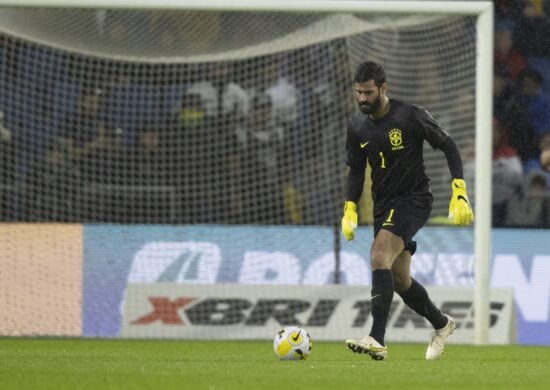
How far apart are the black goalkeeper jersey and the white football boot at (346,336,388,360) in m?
0.93

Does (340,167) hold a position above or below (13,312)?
above

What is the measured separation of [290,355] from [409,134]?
5.26 feet

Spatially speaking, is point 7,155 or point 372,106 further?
point 7,155

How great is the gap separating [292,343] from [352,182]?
113cm

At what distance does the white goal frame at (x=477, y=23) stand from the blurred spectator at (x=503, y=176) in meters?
2.10

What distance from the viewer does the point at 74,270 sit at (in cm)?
1288

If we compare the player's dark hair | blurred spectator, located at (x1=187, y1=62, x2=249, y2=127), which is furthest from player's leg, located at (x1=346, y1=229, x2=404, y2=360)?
blurred spectator, located at (x1=187, y1=62, x2=249, y2=127)

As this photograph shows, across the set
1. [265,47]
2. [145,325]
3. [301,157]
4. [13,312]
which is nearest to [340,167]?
A: [301,157]

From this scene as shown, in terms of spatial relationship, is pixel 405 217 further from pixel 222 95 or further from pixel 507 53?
pixel 507 53

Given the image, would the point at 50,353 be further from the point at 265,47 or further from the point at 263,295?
the point at 265,47

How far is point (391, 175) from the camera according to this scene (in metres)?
9.01

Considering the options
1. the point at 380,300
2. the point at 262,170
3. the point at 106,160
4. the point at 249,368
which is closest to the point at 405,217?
the point at 380,300

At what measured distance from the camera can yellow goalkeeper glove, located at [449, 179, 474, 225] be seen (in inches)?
346

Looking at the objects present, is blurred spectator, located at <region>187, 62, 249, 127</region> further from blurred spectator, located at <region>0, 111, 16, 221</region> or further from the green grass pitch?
the green grass pitch
